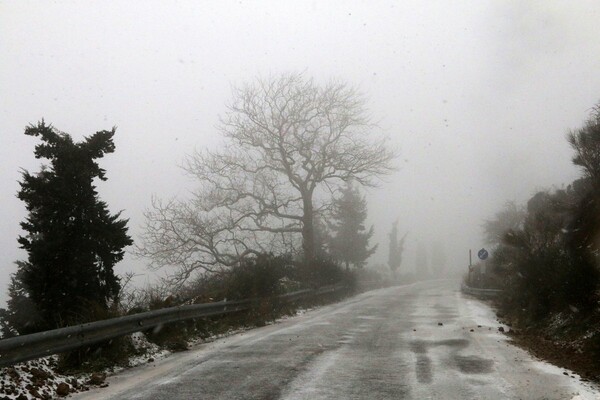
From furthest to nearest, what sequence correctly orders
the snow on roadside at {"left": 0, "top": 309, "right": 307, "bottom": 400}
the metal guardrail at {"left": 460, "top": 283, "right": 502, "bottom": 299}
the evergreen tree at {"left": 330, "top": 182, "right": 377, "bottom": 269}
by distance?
the evergreen tree at {"left": 330, "top": 182, "right": 377, "bottom": 269} → the metal guardrail at {"left": 460, "top": 283, "right": 502, "bottom": 299} → the snow on roadside at {"left": 0, "top": 309, "right": 307, "bottom": 400}

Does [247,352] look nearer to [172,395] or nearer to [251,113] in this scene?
Result: [172,395]

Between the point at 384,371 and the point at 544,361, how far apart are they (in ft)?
9.39

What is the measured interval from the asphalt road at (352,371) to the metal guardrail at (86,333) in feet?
2.84

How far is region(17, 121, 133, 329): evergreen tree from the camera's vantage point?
1107 cm

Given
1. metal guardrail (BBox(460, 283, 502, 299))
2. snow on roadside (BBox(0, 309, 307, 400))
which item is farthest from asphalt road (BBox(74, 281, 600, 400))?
metal guardrail (BBox(460, 283, 502, 299))

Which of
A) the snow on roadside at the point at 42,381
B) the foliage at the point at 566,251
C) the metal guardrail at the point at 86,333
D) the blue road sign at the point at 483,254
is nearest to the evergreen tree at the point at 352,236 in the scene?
the blue road sign at the point at 483,254

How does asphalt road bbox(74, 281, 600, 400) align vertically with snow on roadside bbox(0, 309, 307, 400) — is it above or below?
below

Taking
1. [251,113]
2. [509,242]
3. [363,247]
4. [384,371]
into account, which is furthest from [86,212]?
[363,247]

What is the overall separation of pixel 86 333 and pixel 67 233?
12.4 feet

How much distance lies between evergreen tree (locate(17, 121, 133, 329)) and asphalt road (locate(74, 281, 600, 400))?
121 inches

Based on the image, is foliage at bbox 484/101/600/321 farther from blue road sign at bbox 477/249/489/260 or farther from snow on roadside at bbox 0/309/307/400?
blue road sign at bbox 477/249/489/260

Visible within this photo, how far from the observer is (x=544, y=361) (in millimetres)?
8539

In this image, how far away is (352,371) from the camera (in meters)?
7.67

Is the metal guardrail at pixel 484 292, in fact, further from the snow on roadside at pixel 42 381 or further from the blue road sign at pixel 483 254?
the snow on roadside at pixel 42 381
